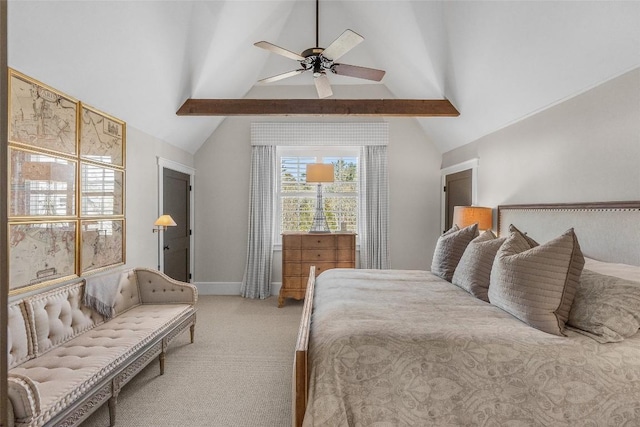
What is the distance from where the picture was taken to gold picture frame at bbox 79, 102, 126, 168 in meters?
2.65

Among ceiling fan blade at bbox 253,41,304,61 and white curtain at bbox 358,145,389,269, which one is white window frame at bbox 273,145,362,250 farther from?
ceiling fan blade at bbox 253,41,304,61

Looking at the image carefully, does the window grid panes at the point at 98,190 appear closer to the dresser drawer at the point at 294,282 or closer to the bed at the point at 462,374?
the bed at the point at 462,374

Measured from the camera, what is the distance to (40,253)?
7.22ft

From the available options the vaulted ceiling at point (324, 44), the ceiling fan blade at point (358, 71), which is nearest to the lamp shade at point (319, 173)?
the vaulted ceiling at point (324, 44)

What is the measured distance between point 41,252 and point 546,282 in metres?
2.99

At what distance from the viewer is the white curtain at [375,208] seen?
5078 mm

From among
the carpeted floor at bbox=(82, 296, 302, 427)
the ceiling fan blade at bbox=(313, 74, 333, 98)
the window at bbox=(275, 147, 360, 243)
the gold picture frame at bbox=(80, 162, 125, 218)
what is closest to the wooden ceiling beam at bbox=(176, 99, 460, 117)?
the ceiling fan blade at bbox=(313, 74, 333, 98)

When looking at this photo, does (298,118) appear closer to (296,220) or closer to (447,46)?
(296,220)

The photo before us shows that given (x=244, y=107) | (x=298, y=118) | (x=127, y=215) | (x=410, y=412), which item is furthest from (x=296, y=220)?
(x=410, y=412)

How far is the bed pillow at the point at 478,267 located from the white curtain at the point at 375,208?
102 inches

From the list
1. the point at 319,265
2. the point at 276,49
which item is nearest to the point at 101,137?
the point at 276,49

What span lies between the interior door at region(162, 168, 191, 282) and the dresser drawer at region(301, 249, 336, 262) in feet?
5.63

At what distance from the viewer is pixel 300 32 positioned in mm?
4211

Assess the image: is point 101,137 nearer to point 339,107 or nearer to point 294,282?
point 339,107
